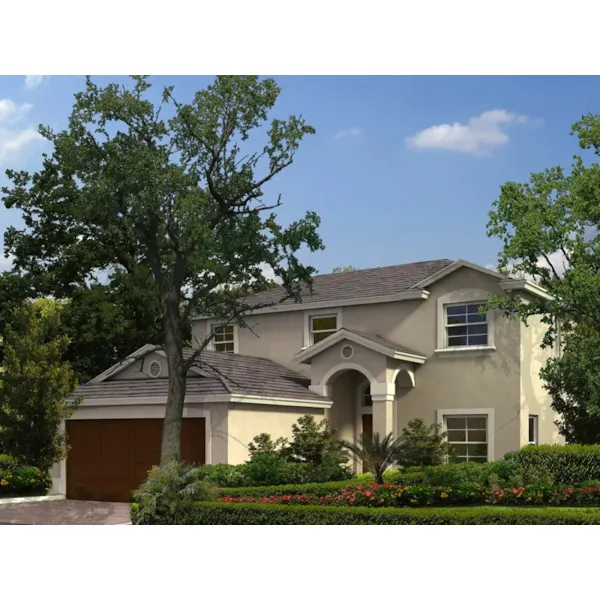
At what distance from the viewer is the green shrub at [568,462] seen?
67.3 ft

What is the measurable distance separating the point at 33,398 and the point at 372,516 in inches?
545

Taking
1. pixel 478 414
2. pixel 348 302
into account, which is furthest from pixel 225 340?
pixel 478 414

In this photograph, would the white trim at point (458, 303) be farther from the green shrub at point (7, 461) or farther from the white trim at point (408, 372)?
the green shrub at point (7, 461)

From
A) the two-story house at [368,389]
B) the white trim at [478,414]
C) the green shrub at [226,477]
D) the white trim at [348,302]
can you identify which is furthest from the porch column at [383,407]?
the green shrub at [226,477]

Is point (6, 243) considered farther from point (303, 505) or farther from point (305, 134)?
point (303, 505)

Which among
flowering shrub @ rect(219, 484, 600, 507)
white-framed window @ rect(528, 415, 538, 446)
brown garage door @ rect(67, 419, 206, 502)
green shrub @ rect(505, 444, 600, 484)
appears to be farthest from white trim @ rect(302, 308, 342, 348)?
flowering shrub @ rect(219, 484, 600, 507)

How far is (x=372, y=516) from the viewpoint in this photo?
56.1 ft

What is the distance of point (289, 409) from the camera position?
2712 centimetres

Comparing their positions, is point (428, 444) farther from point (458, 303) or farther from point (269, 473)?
point (458, 303)

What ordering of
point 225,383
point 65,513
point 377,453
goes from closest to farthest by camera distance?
point 377,453
point 65,513
point 225,383

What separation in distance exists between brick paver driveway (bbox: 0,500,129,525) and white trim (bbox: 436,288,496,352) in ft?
35.8

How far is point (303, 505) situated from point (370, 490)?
145cm

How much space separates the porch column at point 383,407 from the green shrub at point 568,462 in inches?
245

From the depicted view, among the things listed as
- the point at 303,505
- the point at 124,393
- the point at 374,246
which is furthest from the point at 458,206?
the point at 303,505
